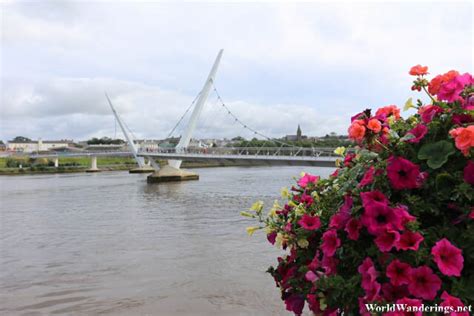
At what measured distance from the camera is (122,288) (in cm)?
750

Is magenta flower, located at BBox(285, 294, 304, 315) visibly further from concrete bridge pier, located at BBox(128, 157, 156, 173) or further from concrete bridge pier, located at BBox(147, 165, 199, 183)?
concrete bridge pier, located at BBox(128, 157, 156, 173)

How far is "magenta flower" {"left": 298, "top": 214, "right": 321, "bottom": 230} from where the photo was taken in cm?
209

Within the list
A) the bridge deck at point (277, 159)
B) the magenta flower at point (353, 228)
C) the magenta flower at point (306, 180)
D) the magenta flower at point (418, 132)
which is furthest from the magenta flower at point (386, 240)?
the bridge deck at point (277, 159)

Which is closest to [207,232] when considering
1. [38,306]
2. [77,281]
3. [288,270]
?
[77,281]

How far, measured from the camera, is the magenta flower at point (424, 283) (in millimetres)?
1645

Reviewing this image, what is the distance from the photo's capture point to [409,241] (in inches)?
65.5

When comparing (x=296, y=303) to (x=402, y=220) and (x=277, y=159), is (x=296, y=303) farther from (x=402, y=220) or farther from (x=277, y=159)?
(x=277, y=159)

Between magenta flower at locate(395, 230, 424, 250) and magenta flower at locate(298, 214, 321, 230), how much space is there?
0.48m

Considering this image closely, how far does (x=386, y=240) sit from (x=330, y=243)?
27 cm

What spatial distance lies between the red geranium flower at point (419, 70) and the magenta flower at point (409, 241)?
0.93 meters

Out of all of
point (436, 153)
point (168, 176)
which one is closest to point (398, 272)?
point (436, 153)

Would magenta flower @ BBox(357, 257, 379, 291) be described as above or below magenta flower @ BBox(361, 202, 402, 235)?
below

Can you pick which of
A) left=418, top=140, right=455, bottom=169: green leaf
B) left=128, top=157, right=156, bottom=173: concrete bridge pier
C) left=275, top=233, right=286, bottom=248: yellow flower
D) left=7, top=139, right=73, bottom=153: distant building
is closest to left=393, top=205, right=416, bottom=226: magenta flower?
left=418, top=140, right=455, bottom=169: green leaf

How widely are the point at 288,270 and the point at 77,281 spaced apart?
6.81 meters
